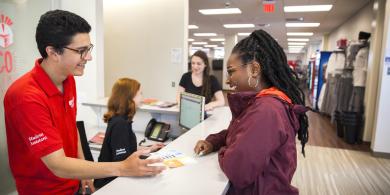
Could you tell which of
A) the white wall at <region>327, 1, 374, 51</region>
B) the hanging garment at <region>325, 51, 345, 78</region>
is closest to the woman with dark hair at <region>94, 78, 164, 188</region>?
the white wall at <region>327, 1, 374, 51</region>

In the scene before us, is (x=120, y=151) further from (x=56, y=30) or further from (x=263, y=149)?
(x=263, y=149)

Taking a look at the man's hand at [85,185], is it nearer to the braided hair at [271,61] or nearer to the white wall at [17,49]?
the white wall at [17,49]

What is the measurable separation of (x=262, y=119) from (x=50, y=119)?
86 centimetres

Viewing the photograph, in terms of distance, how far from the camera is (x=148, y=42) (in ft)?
14.9

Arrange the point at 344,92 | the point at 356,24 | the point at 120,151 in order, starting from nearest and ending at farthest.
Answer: the point at 120,151 → the point at 344,92 → the point at 356,24

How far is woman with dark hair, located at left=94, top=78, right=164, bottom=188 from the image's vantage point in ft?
6.33

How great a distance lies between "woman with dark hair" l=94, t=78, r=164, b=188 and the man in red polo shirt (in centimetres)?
56

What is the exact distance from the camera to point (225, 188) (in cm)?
120

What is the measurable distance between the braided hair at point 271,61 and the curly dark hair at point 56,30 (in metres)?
0.73

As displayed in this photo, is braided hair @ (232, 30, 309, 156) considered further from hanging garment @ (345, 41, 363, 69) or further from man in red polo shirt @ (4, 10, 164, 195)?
hanging garment @ (345, 41, 363, 69)

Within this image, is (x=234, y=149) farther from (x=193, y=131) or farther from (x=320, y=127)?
(x=320, y=127)

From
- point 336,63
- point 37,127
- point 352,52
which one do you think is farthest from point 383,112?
point 37,127

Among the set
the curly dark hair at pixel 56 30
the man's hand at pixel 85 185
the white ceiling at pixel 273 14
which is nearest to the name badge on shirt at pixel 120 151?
the man's hand at pixel 85 185

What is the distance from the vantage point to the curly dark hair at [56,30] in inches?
46.5
